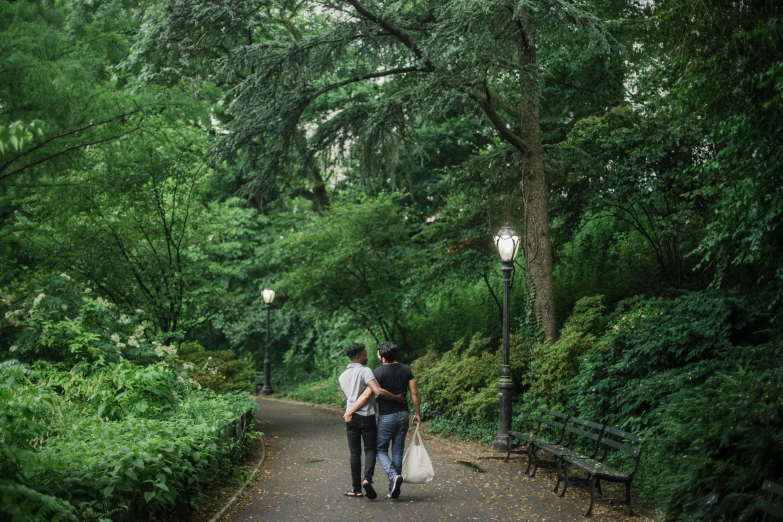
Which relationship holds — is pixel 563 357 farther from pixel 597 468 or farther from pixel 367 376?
pixel 367 376

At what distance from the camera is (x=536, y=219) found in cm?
1443

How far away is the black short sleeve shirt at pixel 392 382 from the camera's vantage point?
28.2 ft

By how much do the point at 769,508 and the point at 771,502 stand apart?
22cm

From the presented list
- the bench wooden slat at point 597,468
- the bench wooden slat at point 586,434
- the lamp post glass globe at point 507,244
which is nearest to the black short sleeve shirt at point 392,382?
the bench wooden slat at point 597,468

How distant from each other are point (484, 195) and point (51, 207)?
873 centimetres

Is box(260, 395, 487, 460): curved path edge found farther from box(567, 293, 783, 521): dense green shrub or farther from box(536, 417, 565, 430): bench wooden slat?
box(567, 293, 783, 521): dense green shrub

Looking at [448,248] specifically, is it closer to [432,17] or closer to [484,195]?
[484,195]

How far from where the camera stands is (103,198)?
48.8 feet

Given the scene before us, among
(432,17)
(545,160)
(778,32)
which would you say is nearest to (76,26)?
(432,17)

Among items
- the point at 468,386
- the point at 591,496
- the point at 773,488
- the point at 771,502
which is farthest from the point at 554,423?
the point at 773,488

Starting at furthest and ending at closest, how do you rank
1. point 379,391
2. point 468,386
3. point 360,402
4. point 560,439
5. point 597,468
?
point 468,386, point 560,439, point 360,402, point 379,391, point 597,468

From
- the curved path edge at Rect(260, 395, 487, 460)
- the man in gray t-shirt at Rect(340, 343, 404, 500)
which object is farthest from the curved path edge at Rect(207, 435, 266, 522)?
the curved path edge at Rect(260, 395, 487, 460)

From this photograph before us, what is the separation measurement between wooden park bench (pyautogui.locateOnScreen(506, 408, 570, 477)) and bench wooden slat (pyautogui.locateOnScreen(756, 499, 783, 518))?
209 inches

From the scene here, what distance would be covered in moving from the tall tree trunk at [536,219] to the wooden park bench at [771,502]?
8682 millimetres
